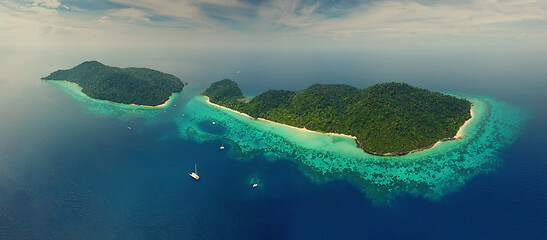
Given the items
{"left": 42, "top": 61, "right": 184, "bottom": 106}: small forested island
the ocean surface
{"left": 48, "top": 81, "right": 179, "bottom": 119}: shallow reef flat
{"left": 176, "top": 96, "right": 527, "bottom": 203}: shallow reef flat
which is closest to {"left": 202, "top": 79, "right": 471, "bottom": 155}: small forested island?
{"left": 176, "top": 96, "right": 527, "bottom": 203}: shallow reef flat

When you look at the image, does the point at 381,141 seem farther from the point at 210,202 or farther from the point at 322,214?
the point at 210,202

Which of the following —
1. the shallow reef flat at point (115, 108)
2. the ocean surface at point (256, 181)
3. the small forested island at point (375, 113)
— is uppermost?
the small forested island at point (375, 113)

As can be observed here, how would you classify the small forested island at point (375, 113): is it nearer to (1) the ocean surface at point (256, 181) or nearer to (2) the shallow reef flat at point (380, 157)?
(2) the shallow reef flat at point (380, 157)

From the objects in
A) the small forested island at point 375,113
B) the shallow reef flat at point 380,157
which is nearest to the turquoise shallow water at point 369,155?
the shallow reef flat at point 380,157

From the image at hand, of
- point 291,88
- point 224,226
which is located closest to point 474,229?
point 224,226

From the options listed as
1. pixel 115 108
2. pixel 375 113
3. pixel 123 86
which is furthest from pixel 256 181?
pixel 123 86

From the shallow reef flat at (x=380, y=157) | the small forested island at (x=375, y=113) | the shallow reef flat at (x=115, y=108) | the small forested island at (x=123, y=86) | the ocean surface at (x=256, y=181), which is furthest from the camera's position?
the small forested island at (x=123, y=86)

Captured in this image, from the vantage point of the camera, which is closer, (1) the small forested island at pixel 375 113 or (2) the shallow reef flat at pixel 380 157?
(2) the shallow reef flat at pixel 380 157

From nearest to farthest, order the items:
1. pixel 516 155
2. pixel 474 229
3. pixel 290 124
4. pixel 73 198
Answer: pixel 474 229 → pixel 73 198 → pixel 516 155 → pixel 290 124
